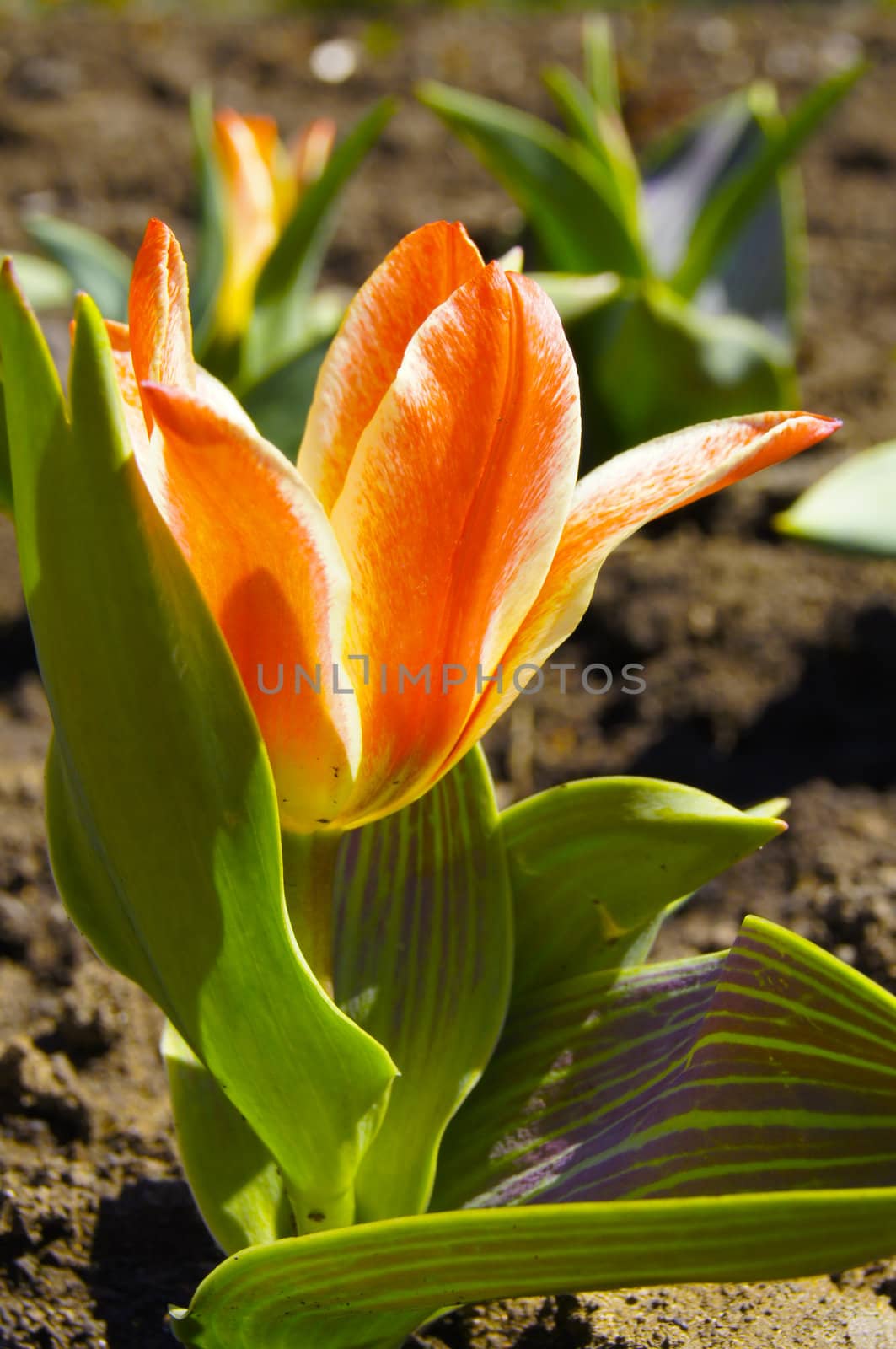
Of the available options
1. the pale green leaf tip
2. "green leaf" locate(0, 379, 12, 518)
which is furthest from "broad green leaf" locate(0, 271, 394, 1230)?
"green leaf" locate(0, 379, 12, 518)

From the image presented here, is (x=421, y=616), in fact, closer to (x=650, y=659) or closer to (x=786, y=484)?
(x=650, y=659)

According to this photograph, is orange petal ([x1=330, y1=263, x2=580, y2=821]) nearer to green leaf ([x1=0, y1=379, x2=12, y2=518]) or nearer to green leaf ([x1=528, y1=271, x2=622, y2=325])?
green leaf ([x1=0, y1=379, x2=12, y2=518])

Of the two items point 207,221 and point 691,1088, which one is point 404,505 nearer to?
point 691,1088

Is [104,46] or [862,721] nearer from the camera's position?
[862,721]

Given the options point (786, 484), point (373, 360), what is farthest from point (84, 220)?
point (373, 360)

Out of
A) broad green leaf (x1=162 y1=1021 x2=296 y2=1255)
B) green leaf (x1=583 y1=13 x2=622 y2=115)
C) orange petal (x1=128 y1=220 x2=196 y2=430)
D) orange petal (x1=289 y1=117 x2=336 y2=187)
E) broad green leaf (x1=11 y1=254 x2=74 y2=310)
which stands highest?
green leaf (x1=583 y1=13 x2=622 y2=115)

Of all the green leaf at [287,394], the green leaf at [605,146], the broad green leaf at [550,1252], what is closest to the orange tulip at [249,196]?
the green leaf at [287,394]

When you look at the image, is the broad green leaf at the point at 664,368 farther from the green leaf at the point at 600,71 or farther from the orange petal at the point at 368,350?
the orange petal at the point at 368,350
